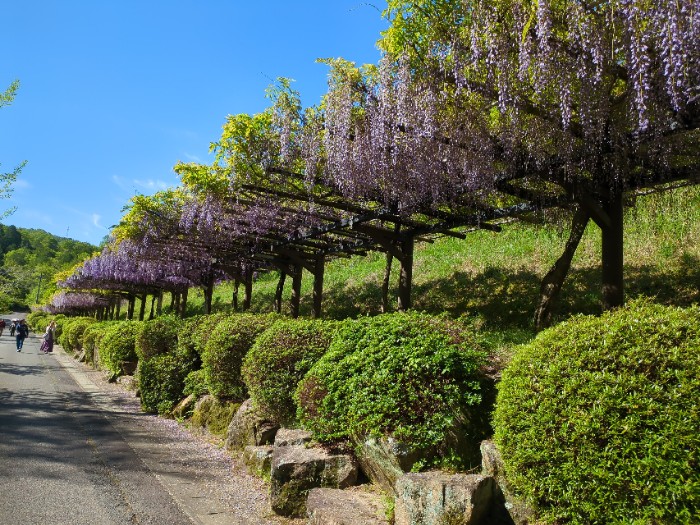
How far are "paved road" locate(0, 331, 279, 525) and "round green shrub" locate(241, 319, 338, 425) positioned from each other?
862 millimetres

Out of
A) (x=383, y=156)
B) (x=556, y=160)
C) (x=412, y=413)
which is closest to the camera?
(x=412, y=413)

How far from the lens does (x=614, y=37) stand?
4652mm

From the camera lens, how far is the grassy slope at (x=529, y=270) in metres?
9.09

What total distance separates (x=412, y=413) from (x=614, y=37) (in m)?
3.67

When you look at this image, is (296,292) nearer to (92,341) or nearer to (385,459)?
(385,459)

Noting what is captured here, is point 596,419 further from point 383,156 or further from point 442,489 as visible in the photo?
point 383,156

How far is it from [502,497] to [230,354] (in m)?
5.12

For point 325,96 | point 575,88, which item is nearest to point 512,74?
point 575,88

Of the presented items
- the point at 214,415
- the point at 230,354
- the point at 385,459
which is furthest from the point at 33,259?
the point at 385,459

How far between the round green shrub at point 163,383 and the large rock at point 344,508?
6.46 m

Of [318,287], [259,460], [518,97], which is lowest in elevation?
[259,460]

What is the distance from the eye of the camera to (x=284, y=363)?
245 inches

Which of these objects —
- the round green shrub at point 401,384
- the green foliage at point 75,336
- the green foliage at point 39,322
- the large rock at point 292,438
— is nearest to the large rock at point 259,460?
the large rock at point 292,438

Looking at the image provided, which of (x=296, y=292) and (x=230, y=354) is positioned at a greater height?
(x=296, y=292)
